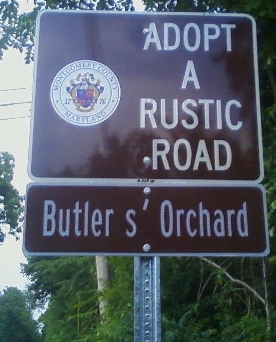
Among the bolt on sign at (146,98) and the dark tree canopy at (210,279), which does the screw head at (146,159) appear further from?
the dark tree canopy at (210,279)

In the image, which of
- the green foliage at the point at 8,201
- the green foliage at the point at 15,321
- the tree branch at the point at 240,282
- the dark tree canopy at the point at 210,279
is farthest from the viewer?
the green foliage at the point at 15,321

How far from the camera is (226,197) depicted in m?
2.00

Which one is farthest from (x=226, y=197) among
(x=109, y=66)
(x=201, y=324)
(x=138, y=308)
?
(x=201, y=324)

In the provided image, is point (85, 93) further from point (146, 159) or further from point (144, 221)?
point (144, 221)

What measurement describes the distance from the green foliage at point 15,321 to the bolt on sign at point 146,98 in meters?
36.2

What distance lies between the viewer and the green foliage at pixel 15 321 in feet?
122

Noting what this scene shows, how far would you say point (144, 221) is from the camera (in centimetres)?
195

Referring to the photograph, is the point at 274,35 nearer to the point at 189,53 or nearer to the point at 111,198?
the point at 189,53

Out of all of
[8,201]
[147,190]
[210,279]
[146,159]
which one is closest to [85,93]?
[146,159]

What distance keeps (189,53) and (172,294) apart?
4.25m

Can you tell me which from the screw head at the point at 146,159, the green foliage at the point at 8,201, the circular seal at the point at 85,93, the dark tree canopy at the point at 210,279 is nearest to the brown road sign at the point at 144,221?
the screw head at the point at 146,159

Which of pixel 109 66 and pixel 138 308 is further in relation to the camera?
pixel 109 66

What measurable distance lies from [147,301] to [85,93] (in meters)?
0.78

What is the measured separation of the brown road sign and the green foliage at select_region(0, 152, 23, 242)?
2375 cm
